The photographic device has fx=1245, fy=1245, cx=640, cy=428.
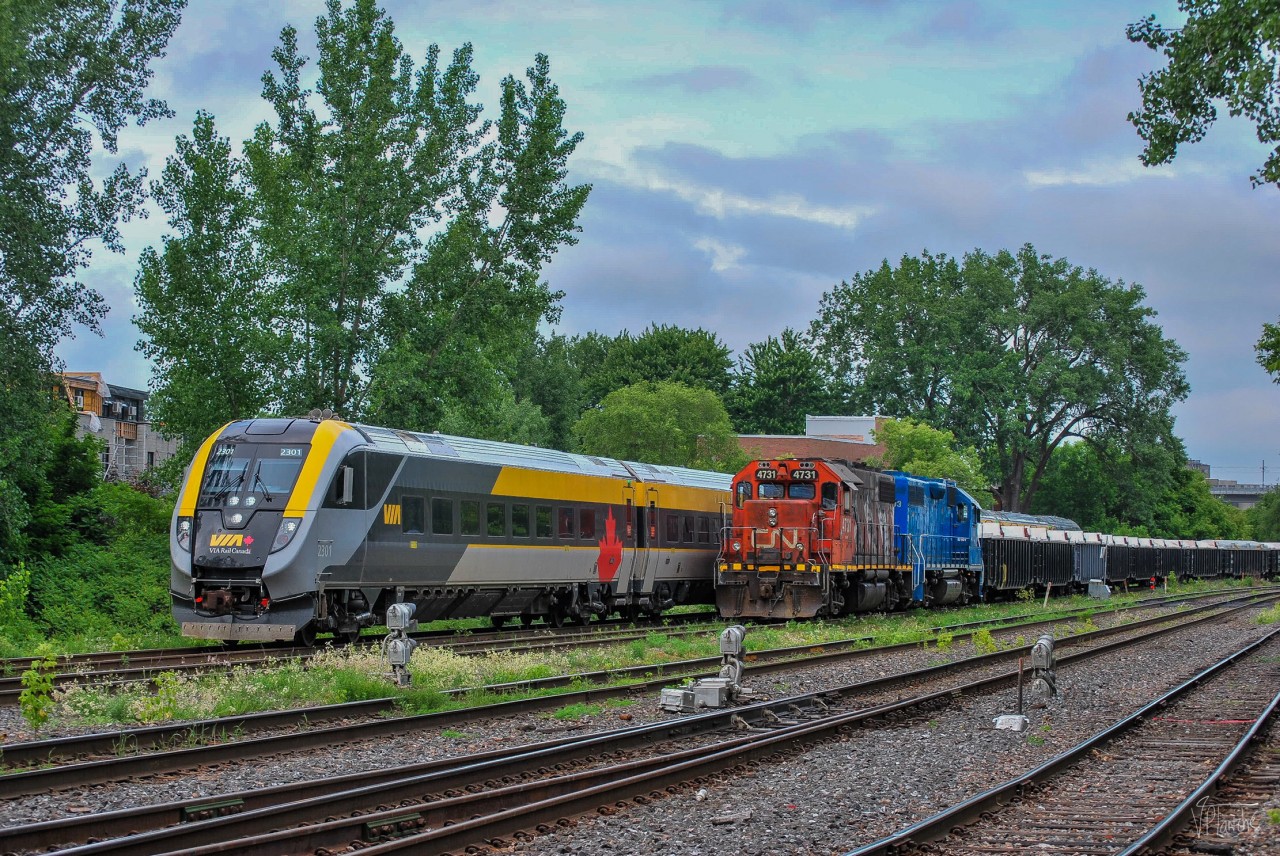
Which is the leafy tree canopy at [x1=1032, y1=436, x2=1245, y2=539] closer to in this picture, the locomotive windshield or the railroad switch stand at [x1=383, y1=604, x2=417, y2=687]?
the locomotive windshield

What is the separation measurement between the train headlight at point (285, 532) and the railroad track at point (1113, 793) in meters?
11.2

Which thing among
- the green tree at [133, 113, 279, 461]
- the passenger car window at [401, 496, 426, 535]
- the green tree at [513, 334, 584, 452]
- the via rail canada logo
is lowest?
the via rail canada logo

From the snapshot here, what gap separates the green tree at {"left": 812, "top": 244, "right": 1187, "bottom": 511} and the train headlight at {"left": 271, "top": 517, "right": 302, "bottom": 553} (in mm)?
62556

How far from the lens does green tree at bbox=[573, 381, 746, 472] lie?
5947 centimetres

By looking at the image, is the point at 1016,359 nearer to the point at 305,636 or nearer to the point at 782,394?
the point at 782,394

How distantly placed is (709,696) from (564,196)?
22121 millimetres

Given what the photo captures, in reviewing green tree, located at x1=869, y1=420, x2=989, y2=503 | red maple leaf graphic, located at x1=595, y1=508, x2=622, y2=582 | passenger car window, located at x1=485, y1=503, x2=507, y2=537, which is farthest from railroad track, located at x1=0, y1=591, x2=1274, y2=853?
green tree, located at x1=869, y1=420, x2=989, y2=503

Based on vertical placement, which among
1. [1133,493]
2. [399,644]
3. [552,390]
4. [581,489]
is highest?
[552,390]

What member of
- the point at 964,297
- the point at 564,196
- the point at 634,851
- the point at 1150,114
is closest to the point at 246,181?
the point at 564,196

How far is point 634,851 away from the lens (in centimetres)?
810

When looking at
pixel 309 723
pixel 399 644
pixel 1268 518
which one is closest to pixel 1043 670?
pixel 399 644

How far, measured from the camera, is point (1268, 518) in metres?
123

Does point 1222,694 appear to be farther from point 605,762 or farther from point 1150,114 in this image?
point 605,762

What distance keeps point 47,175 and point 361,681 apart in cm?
1752
